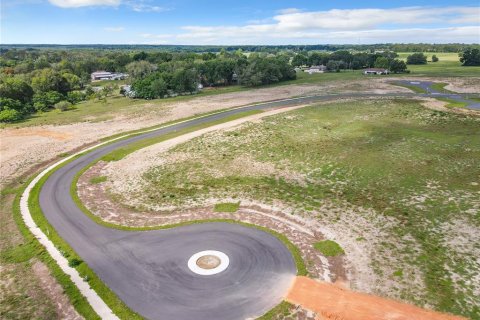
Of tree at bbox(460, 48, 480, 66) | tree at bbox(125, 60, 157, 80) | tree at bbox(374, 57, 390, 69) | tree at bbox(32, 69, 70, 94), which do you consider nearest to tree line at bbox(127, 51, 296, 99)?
tree at bbox(125, 60, 157, 80)

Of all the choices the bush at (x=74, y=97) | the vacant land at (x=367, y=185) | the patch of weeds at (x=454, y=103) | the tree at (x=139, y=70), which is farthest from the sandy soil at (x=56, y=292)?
the tree at (x=139, y=70)

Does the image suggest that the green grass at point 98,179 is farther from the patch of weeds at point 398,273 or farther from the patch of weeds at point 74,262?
the patch of weeds at point 398,273

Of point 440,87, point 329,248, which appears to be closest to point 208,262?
point 329,248

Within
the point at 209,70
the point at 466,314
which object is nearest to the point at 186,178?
the point at 466,314

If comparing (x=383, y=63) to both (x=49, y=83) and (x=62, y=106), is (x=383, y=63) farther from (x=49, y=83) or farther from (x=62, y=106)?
(x=49, y=83)

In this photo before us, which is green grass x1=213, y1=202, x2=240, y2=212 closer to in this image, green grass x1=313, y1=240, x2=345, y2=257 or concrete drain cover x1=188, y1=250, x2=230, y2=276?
concrete drain cover x1=188, y1=250, x2=230, y2=276

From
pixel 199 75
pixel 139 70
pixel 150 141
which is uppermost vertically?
pixel 139 70
